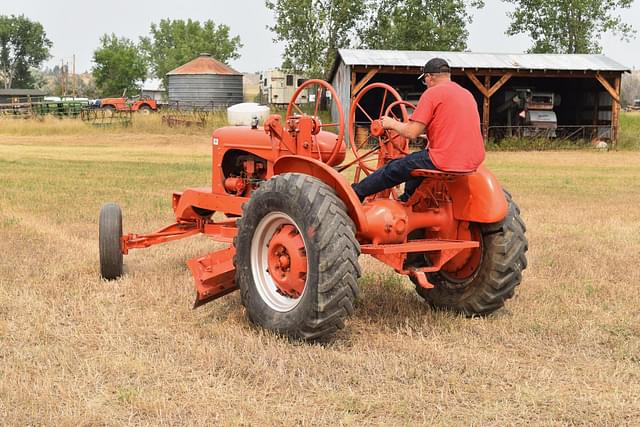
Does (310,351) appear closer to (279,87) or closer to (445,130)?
(445,130)

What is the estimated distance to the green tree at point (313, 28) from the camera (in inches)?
1918

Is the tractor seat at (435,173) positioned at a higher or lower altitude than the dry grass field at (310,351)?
higher

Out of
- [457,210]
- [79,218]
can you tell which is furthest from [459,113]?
[79,218]

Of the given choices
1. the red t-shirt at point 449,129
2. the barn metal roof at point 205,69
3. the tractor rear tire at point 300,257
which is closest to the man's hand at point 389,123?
the red t-shirt at point 449,129

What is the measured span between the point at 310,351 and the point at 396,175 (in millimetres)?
1279

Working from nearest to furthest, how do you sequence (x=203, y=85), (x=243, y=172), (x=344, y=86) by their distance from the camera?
(x=243, y=172) → (x=344, y=86) → (x=203, y=85)

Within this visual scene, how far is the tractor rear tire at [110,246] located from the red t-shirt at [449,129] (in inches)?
125

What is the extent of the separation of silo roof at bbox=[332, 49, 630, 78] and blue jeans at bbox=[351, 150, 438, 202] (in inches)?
817

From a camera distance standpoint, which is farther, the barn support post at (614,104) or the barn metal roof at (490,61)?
the barn support post at (614,104)

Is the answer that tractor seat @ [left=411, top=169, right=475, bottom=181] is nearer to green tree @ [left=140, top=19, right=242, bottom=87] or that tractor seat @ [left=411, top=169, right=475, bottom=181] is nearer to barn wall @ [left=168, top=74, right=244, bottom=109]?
barn wall @ [left=168, top=74, right=244, bottom=109]

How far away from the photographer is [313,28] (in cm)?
4909

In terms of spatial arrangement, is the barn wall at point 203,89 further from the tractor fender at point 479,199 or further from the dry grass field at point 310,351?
the tractor fender at point 479,199

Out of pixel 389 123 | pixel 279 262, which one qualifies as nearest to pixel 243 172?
pixel 279 262

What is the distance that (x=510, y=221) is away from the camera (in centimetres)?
538
